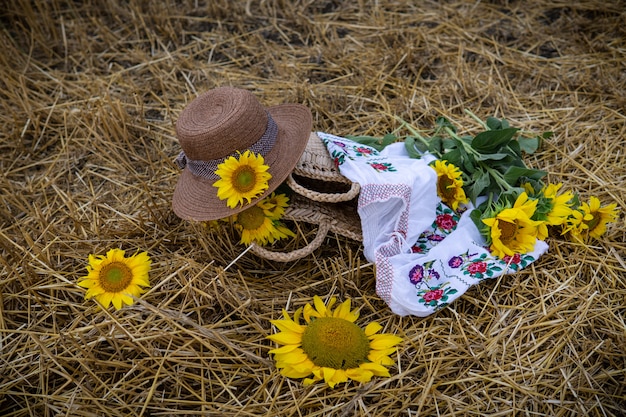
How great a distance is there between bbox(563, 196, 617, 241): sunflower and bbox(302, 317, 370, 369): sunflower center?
92cm

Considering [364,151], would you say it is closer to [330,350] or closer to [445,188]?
[445,188]

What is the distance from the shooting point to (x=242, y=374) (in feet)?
5.33

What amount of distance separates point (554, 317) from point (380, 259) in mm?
610

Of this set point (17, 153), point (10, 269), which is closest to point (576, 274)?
point (10, 269)

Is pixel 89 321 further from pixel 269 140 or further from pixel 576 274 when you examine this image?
pixel 576 274

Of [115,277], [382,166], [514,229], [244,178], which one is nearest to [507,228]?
[514,229]

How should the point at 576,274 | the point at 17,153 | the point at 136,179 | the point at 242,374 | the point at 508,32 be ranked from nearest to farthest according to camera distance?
the point at 242,374
the point at 576,274
the point at 136,179
the point at 17,153
the point at 508,32

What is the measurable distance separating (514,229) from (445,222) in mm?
254

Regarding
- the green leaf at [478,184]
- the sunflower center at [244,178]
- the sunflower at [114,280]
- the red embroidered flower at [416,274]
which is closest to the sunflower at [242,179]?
the sunflower center at [244,178]

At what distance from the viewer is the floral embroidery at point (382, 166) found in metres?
1.92

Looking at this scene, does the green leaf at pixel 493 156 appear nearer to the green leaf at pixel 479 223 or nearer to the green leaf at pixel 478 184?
the green leaf at pixel 478 184

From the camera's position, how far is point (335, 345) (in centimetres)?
155

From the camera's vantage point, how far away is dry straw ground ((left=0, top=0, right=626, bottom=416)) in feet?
5.28

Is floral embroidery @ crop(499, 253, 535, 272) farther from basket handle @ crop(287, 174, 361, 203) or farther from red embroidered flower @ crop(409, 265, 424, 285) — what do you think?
basket handle @ crop(287, 174, 361, 203)
